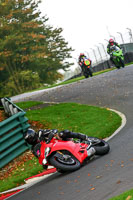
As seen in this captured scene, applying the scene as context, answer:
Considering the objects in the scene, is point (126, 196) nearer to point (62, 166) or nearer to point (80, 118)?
point (62, 166)

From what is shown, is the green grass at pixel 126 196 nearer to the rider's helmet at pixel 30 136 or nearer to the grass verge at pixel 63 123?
the rider's helmet at pixel 30 136

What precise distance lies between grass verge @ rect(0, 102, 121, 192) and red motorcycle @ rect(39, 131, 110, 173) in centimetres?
222

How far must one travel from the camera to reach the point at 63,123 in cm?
1608

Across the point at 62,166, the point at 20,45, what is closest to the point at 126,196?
the point at 62,166

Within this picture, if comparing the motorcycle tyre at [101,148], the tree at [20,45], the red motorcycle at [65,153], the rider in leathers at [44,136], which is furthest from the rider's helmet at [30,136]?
the tree at [20,45]

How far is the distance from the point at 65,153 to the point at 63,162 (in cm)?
29

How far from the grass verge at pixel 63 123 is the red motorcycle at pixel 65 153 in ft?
7.28

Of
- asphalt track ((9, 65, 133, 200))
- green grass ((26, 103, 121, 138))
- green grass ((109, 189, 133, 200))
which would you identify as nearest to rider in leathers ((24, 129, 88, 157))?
asphalt track ((9, 65, 133, 200))

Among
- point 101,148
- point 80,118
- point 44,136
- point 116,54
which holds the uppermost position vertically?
point 116,54

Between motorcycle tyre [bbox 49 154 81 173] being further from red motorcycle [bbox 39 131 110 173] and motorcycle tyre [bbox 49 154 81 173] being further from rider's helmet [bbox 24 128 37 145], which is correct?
rider's helmet [bbox 24 128 37 145]

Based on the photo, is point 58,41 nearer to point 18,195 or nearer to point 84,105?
point 84,105

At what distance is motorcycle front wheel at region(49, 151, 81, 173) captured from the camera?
882 centimetres

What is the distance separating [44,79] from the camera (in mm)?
71375

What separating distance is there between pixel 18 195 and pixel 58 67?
65950 mm
